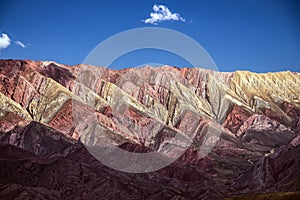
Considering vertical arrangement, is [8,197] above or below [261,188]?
below

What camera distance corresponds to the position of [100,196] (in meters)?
187

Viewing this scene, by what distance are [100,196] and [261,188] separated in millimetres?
65956

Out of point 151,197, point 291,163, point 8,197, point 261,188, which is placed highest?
point 291,163

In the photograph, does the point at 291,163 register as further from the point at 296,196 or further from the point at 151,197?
the point at 296,196

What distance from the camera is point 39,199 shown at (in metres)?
173

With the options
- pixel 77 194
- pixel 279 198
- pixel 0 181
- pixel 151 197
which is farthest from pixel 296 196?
pixel 0 181

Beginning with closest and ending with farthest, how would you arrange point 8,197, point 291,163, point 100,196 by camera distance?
1. point 8,197
2. point 100,196
3. point 291,163

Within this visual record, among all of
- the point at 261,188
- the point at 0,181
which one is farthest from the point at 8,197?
the point at 261,188

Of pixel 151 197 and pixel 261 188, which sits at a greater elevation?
pixel 261 188

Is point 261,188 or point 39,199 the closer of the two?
point 39,199

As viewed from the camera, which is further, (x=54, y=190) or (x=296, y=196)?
(x=54, y=190)

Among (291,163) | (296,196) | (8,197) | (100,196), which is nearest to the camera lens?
(296,196)

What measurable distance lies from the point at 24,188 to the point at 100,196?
29202 mm

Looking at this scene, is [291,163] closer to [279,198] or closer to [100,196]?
[100,196]
